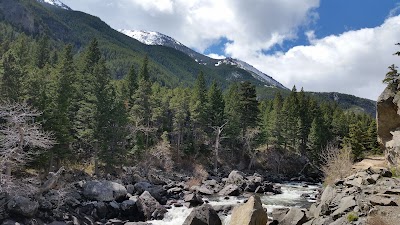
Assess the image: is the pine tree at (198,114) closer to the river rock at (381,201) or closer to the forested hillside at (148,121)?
the forested hillside at (148,121)

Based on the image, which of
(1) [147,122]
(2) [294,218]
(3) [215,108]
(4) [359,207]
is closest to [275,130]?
(3) [215,108]

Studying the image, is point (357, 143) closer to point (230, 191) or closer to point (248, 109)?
point (248, 109)

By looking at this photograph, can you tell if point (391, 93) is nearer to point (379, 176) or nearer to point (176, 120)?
point (379, 176)

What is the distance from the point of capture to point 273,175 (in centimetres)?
7206

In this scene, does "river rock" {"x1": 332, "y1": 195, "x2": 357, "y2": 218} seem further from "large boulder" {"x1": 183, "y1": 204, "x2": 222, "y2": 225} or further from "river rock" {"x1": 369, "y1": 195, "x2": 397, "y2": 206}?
"large boulder" {"x1": 183, "y1": 204, "x2": 222, "y2": 225}

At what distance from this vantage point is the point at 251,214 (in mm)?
21281

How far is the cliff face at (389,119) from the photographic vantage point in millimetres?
35281

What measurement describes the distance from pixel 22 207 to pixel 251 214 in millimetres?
17715

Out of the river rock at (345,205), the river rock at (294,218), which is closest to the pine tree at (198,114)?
the river rock at (294,218)

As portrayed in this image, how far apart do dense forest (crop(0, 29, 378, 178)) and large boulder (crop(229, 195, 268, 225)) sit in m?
23.2

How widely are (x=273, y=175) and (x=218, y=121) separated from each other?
15995 mm

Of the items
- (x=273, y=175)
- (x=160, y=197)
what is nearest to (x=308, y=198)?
(x=160, y=197)

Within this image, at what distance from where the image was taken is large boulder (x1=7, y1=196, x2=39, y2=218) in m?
26.6

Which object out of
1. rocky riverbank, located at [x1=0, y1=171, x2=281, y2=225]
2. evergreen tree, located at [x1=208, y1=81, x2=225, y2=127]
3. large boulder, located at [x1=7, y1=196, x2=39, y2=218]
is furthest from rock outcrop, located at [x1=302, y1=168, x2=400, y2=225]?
evergreen tree, located at [x1=208, y1=81, x2=225, y2=127]
